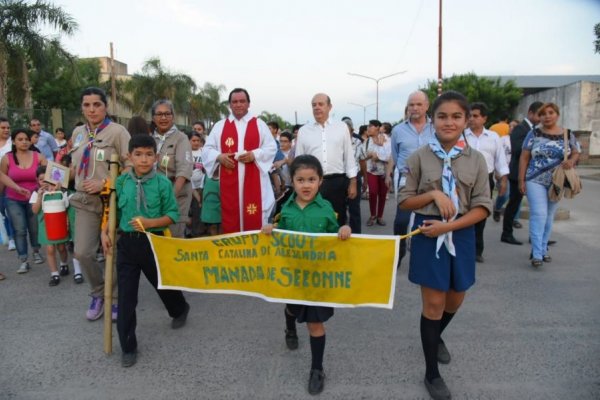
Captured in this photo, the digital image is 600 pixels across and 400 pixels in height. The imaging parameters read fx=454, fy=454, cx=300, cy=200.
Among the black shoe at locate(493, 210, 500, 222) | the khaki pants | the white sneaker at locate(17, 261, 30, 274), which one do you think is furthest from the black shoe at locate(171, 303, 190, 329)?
the black shoe at locate(493, 210, 500, 222)

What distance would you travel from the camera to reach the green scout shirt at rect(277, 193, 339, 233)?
312cm

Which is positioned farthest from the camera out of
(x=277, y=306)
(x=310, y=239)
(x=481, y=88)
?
(x=481, y=88)

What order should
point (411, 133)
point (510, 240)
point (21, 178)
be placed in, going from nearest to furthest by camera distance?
point (411, 133) < point (21, 178) < point (510, 240)

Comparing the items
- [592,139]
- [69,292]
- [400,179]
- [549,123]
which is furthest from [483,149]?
[592,139]

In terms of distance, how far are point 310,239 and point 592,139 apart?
28119mm

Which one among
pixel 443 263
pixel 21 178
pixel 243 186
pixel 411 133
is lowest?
pixel 443 263

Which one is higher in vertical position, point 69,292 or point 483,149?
point 483,149

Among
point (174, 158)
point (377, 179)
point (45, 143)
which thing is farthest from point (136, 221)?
point (45, 143)

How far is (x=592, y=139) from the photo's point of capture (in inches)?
1007

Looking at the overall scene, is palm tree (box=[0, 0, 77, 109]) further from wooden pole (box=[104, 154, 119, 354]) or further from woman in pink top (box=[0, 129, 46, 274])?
wooden pole (box=[104, 154, 119, 354])

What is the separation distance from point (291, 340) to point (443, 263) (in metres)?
1.42

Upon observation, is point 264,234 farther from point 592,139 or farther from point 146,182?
point 592,139

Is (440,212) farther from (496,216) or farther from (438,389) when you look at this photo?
(496,216)

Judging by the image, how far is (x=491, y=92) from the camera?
38500 mm
